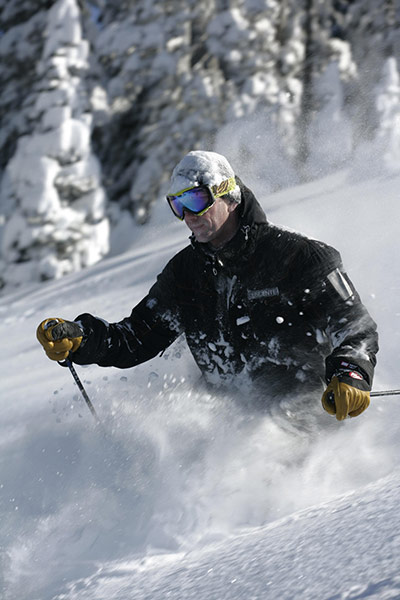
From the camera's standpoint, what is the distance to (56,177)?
1197 cm

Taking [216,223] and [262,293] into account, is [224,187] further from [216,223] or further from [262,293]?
[262,293]

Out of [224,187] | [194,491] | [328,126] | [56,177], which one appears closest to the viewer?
[194,491]

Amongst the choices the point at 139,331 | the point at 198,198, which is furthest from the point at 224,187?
the point at 139,331

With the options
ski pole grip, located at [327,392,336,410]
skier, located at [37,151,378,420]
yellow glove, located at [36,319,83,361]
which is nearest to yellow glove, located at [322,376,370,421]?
ski pole grip, located at [327,392,336,410]

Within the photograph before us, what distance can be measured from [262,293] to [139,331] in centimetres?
69

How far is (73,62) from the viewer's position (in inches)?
490

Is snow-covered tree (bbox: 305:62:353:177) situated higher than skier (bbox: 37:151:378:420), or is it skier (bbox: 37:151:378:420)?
skier (bbox: 37:151:378:420)

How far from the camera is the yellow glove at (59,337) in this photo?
9.20ft

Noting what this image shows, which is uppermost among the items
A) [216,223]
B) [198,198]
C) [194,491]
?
[198,198]

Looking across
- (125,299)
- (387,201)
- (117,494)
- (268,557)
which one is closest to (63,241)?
(125,299)

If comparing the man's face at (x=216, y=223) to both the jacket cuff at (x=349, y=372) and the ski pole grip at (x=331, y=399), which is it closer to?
the jacket cuff at (x=349, y=372)

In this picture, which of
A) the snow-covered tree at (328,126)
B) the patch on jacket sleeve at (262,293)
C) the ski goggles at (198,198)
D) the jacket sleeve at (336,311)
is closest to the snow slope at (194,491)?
the jacket sleeve at (336,311)

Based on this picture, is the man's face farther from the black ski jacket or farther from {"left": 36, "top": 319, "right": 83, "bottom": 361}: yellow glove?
{"left": 36, "top": 319, "right": 83, "bottom": 361}: yellow glove

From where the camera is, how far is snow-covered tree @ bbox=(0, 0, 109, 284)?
38.9ft
